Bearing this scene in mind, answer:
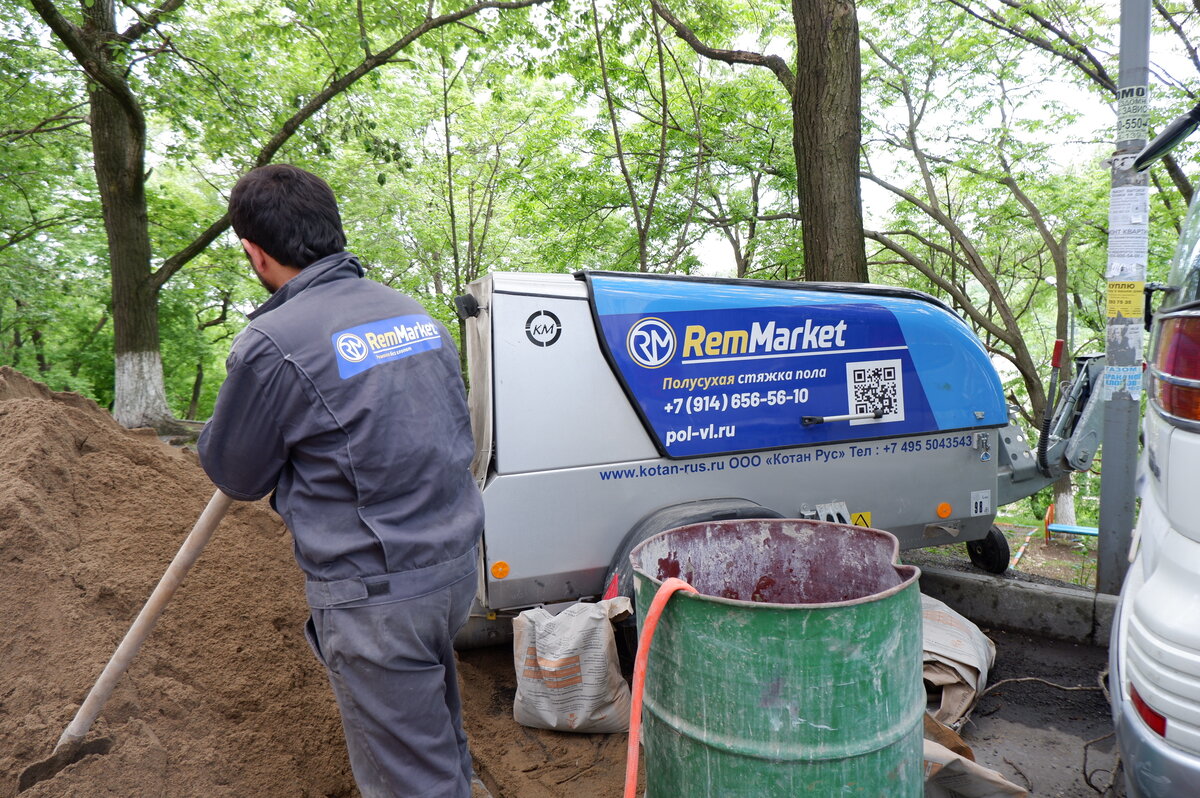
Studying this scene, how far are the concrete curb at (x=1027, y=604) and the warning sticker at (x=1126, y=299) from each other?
1.49 metres

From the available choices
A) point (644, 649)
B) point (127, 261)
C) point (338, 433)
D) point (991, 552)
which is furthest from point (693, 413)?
point (127, 261)

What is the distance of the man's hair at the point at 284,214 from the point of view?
2.00 metres

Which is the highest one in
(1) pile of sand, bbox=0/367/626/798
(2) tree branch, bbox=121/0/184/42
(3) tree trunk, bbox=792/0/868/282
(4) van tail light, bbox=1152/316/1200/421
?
(2) tree branch, bbox=121/0/184/42

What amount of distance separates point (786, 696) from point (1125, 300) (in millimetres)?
3384

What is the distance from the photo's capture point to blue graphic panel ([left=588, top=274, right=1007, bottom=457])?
3.37m

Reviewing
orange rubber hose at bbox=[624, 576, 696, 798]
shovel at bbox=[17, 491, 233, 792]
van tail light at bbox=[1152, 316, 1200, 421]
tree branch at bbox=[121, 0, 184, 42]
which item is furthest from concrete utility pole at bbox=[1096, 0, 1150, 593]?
tree branch at bbox=[121, 0, 184, 42]

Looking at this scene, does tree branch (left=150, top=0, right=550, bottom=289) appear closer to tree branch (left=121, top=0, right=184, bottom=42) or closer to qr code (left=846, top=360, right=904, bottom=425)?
tree branch (left=121, top=0, right=184, bottom=42)

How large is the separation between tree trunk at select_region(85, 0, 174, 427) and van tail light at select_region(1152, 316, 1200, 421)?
356 inches

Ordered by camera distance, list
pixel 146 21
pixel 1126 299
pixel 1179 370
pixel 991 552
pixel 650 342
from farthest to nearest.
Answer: pixel 146 21 → pixel 991 552 → pixel 1126 299 → pixel 650 342 → pixel 1179 370

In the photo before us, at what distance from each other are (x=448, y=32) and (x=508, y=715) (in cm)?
957

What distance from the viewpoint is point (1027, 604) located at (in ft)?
13.7

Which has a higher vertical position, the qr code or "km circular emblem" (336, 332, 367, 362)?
"km circular emblem" (336, 332, 367, 362)

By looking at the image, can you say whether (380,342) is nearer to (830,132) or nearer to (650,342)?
(650,342)

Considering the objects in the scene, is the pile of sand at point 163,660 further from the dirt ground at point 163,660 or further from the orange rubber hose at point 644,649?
the orange rubber hose at point 644,649
